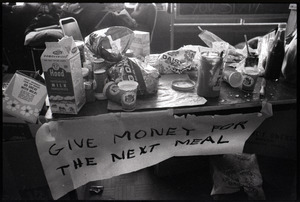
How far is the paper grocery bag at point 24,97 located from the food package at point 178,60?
0.78m

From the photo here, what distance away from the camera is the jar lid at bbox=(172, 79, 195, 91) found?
4.94 feet

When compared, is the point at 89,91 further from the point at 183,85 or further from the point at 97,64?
the point at 183,85

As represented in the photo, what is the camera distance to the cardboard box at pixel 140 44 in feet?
6.01

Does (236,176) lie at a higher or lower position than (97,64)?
lower

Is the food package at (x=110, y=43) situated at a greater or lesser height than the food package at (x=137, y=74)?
greater

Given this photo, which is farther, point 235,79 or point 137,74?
point 235,79

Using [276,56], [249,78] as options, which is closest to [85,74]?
[249,78]

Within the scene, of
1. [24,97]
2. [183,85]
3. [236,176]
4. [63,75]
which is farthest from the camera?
[236,176]

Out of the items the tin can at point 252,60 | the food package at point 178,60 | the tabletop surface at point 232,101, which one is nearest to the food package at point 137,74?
the tabletop surface at point 232,101

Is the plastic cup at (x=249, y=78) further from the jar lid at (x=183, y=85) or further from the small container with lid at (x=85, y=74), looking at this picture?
the small container with lid at (x=85, y=74)

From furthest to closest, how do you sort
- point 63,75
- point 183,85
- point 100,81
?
A: 1. point 183,85
2. point 100,81
3. point 63,75

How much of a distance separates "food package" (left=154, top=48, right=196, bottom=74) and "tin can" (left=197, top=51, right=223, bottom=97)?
A: 32 centimetres

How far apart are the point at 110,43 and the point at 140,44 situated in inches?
12.7

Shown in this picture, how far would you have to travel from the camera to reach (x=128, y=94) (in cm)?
129
